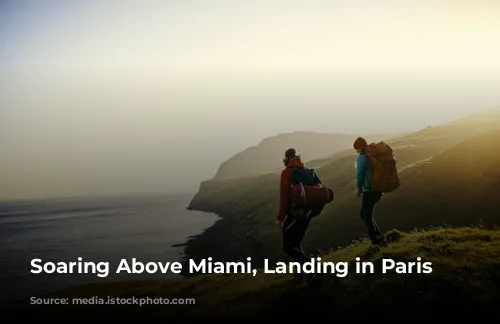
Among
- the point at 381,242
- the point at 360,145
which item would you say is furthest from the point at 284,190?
the point at 381,242

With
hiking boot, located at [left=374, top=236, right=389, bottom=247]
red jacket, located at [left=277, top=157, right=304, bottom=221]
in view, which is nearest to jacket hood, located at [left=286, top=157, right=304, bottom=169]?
red jacket, located at [left=277, top=157, right=304, bottom=221]

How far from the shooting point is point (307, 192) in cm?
1480

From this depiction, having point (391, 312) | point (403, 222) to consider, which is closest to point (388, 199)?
point (403, 222)

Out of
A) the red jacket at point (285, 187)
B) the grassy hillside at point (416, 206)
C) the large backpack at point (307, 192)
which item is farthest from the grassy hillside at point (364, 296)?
the grassy hillside at point (416, 206)

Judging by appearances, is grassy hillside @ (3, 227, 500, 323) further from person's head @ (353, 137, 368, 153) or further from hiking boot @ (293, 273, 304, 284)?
person's head @ (353, 137, 368, 153)

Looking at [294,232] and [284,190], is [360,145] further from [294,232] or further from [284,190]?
[294,232]

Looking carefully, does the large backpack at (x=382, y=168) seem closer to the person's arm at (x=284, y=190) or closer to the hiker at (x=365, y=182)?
the hiker at (x=365, y=182)

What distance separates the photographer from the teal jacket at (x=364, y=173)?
16.9 meters

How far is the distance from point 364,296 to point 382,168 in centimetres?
484

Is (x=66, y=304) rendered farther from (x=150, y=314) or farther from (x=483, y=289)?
(x=483, y=289)

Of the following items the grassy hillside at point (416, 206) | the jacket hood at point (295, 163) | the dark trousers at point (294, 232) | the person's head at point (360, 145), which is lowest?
the grassy hillside at point (416, 206)

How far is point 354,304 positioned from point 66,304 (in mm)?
11932

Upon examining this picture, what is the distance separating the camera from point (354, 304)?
45.3ft

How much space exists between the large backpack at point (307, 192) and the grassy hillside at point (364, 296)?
273 cm
